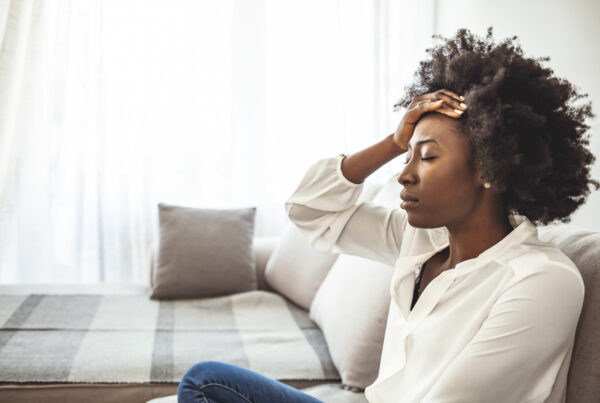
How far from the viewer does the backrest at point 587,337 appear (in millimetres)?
1058

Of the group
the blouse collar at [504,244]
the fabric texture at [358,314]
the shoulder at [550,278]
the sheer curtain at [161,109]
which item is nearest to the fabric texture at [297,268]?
the fabric texture at [358,314]

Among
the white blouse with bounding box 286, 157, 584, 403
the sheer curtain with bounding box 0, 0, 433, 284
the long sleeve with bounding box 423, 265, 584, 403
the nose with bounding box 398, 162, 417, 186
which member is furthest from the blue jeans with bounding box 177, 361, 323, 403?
the sheer curtain with bounding box 0, 0, 433, 284

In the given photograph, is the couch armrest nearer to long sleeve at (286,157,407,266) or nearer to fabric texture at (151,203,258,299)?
fabric texture at (151,203,258,299)

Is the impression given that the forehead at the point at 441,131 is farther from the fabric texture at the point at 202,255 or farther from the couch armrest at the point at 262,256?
the couch armrest at the point at 262,256

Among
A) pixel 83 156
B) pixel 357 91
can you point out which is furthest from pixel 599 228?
pixel 83 156

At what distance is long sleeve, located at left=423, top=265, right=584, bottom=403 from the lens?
38.6 inches

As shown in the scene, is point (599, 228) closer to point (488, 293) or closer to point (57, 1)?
point (488, 293)

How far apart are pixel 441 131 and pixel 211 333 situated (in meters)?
1.32

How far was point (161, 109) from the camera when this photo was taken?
3295 millimetres

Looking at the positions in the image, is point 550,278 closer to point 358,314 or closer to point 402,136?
point 402,136

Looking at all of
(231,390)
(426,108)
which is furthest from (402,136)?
(231,390)

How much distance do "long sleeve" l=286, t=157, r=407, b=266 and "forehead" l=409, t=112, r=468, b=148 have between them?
1.07 ft

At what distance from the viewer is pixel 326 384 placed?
1.86 m

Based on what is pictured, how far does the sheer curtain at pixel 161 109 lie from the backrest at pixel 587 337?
7.26ft
